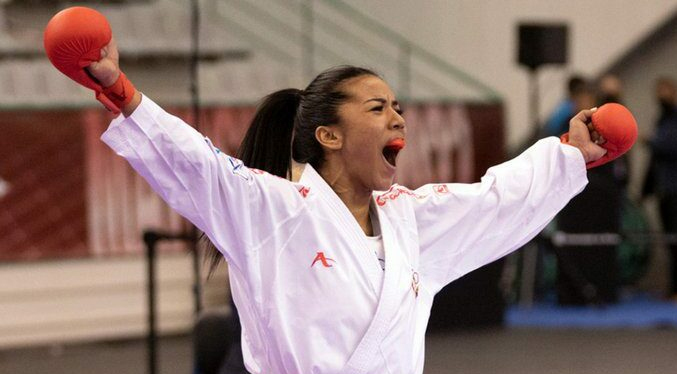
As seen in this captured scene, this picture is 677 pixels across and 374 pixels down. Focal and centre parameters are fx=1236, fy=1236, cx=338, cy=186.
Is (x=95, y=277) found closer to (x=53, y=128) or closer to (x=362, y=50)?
(x=53, y=128)

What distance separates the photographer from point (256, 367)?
278 centimetres

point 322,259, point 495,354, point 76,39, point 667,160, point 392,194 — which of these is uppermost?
point 76,39

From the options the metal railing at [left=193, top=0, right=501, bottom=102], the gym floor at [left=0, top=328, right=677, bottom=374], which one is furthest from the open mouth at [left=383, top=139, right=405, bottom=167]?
the metal railing at [left=193, top=0, right=501, bottom=102]

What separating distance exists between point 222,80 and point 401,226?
6939mm

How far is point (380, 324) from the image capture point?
8.84ft

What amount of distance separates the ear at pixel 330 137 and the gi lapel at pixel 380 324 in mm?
280

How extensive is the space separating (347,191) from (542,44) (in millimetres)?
6301

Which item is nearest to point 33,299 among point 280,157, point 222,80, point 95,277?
point 95,277

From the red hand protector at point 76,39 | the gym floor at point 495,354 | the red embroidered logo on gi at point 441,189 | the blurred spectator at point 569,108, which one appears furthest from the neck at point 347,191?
the blurred spectator at point 569,108

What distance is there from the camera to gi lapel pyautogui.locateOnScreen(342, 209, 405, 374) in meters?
2.67

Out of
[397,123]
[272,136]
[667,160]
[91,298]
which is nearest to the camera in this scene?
[397,123]

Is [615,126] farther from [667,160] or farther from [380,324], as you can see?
[667,160]

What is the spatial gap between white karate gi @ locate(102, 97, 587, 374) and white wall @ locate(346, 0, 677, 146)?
847 cm

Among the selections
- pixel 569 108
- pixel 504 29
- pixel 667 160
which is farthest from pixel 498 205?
pixel 504 29
